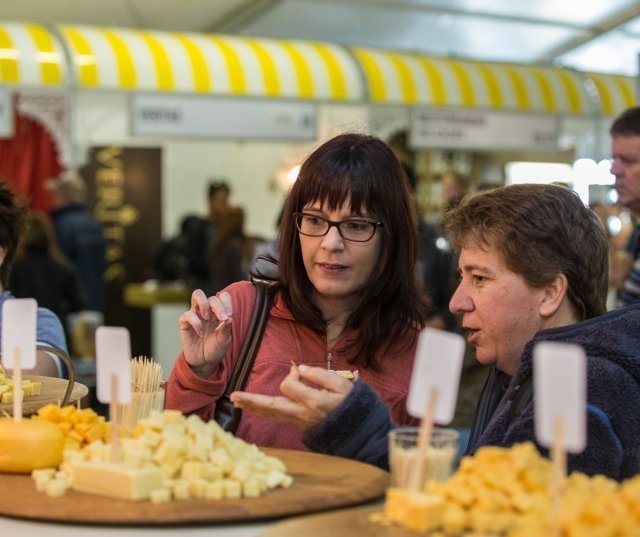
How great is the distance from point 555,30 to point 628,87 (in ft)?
11.5

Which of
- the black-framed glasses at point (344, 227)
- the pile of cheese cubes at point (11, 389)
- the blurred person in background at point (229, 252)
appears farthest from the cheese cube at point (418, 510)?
the blurred person in background at point (229, 252)

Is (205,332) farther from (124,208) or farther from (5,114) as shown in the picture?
(124,208)

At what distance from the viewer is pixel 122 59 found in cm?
815

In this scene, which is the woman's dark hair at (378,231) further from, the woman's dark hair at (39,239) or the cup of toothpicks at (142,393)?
the woman's dark hair at (39,239)

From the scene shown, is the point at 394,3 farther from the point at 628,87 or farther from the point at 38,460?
the point at 38,460

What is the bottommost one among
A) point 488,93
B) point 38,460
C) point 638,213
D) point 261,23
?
point 38,460

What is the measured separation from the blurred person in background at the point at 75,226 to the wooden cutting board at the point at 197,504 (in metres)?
6.72

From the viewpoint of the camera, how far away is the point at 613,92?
10.1 metres

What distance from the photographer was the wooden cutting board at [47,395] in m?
2.34

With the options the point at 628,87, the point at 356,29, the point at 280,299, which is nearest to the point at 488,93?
the point at 628,87

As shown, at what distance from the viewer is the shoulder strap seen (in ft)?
7.96

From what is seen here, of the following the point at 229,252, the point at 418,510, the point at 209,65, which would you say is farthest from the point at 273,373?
the point at 209,65

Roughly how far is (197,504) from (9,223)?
168cm

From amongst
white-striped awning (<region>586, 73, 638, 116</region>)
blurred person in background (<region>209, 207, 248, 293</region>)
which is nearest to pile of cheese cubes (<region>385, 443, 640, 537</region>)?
blurred person in background (<region>209, 207, 248, 293</region>)
